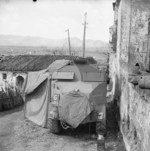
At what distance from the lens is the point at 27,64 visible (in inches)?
829

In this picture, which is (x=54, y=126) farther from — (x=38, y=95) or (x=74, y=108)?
(x=38, y=95)

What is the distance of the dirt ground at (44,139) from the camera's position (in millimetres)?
8117

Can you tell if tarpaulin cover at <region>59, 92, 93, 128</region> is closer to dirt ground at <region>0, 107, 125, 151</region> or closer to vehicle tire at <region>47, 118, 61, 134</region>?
vehicle tire at <region>47, 118, 61, 134</region>

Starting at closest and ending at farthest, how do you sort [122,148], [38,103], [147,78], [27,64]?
[147,78] → [122,148] → [38,103] → [27,64]

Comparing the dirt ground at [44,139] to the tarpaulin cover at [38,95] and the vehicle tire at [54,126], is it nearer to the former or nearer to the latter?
the vehicle tire at [54,126]

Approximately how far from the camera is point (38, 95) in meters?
11.0

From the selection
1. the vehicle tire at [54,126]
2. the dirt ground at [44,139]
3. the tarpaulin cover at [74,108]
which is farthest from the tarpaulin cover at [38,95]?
the tarpaulin cover at [74,108]

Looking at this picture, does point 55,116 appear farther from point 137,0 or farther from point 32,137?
point 137,0

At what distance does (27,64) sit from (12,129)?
11716mm

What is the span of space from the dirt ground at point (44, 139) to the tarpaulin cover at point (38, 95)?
0.48 metres

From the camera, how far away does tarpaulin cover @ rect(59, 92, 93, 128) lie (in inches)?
335

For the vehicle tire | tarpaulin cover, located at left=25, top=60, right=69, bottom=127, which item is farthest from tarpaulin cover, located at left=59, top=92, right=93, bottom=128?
tarpaulin cover, located at left=25, top=60, right=69, bottom=127

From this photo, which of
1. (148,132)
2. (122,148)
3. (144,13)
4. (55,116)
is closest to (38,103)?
(55,116)

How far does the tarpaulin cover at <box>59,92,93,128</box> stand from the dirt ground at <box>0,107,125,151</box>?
32.3 inches
